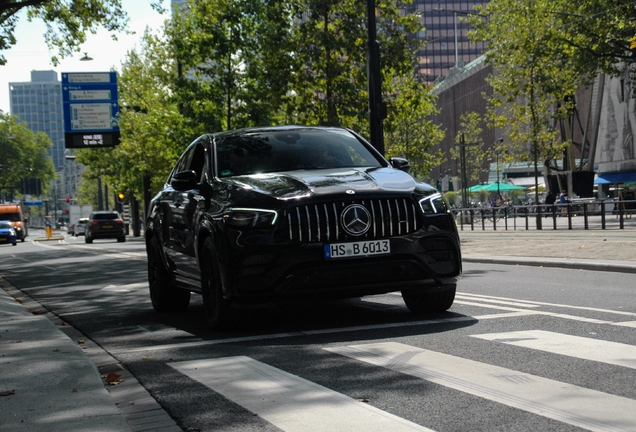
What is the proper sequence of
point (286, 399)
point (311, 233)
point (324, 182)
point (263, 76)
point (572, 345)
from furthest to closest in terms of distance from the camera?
point (263, 76)
point (324, 182)
point (311, 233)
point (572, 345)
point (286, 399)

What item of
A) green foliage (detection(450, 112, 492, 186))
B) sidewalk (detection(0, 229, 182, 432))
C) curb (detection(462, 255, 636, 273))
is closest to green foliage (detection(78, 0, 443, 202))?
curb (detection(462, 255, 636, 273))

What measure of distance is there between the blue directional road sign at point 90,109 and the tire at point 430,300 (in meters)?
38.2

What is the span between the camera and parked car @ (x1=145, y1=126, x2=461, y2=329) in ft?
24.7

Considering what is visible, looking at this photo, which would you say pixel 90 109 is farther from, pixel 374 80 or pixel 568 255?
pixel 568 255

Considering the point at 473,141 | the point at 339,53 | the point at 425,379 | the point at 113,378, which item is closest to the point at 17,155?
the point at 473,141

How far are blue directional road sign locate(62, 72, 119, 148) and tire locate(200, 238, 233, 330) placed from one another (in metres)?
38.2

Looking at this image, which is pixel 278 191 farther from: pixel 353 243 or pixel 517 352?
pixel 517 352

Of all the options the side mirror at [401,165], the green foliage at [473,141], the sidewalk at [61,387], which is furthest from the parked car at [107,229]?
the side mirror at [401,165]

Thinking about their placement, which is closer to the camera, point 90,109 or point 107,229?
point 90,109

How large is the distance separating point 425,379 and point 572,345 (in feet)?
4.71

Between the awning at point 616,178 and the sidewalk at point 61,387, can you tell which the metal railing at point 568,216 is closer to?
the sidewalk at point 61,387

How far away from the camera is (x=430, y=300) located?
856cm

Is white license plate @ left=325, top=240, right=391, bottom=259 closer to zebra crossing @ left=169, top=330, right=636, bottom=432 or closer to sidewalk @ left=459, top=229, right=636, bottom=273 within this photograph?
zebra crossing @ left=169, top=330, right=636, bottom=432

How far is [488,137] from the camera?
116 meters
